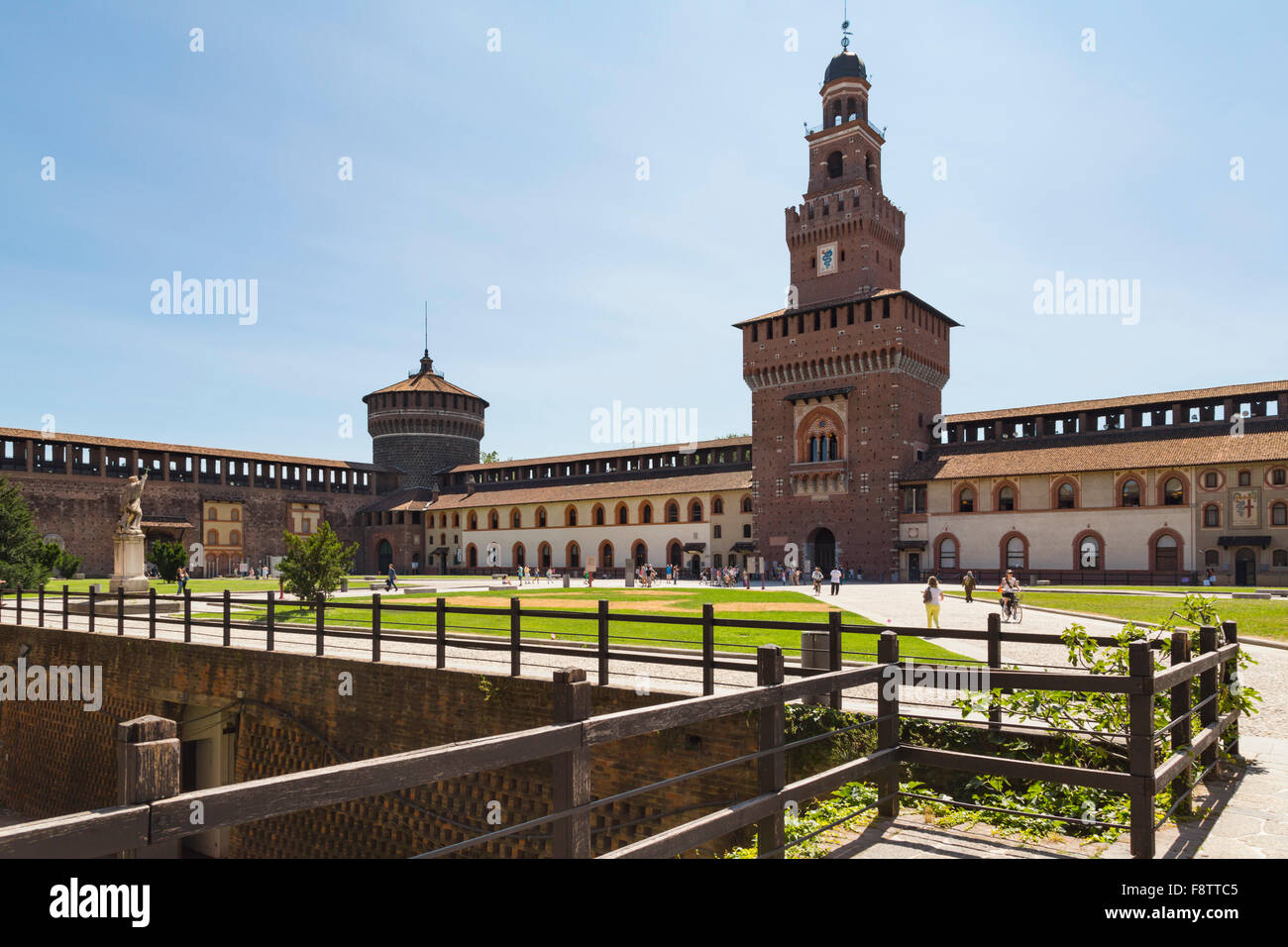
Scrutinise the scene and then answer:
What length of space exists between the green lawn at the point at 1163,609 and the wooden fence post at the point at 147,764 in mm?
16255

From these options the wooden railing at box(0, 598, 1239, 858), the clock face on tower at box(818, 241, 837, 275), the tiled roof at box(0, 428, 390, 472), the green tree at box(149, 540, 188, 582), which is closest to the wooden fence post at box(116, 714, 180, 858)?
the wooden railing at box(0, 598, 1239, 858)

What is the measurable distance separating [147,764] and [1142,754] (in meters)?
4.64

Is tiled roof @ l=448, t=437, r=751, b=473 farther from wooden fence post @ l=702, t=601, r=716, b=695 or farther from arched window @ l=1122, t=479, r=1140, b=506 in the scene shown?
wooden fence post @ l=702, t=601, r=716, b=695

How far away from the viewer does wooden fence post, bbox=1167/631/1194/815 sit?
211 inches

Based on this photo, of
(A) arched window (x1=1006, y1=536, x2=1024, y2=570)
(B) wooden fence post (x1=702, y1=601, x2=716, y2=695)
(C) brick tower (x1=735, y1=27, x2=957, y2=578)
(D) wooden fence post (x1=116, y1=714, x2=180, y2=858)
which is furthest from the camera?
(C) brick tower (x1=735, y1=27, x2=957, y2=578)

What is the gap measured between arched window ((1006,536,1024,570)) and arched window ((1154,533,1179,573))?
596cm

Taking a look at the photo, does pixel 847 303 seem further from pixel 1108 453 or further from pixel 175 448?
pixel 175 448

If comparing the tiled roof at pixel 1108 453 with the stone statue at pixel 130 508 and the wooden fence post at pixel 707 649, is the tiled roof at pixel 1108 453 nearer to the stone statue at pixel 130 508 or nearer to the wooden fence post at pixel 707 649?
the stone statue at pixel 130 508

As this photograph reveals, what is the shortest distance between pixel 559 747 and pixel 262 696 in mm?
13253

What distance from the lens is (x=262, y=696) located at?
14.4 metres

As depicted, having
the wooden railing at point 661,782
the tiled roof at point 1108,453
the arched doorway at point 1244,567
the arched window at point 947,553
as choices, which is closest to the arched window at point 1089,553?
the tiled roof at point 1108,453
